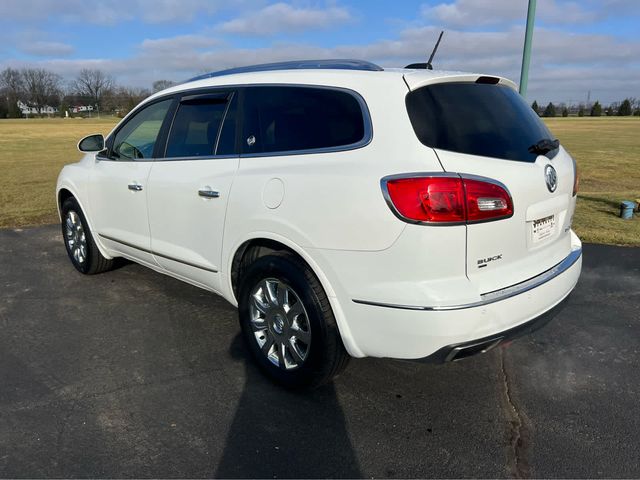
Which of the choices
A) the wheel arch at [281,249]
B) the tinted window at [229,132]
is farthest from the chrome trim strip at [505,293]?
the tinted window at [229,132]

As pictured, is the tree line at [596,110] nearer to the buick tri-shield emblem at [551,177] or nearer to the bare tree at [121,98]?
the bare tree at [121,98]

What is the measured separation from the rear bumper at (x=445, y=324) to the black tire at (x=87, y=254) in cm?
332

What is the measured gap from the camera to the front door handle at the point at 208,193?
3.37 meters

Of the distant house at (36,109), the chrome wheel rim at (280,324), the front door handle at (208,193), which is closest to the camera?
the chrome wheel rim at (280,324)

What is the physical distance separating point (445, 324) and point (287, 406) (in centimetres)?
111

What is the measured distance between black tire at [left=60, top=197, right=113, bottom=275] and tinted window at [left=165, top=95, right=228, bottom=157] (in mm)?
1665

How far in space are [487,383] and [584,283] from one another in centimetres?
227

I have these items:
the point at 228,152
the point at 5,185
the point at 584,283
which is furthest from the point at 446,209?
the point at 5,185

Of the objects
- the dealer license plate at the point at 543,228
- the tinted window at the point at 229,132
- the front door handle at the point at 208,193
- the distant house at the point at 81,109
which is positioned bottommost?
the dealer license plate at the point at 543,228

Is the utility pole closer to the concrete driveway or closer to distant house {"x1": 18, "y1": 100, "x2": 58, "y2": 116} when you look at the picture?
the concrete driveway

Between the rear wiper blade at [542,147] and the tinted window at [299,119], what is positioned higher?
the tinted window at [299,119]

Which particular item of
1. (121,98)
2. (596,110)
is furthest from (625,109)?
(121,98)

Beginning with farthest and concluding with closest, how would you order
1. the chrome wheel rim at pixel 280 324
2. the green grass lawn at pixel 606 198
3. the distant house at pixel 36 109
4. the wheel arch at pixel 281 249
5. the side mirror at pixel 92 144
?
the distant house at pixel 36 109
the green grass lawn at pixel 606 198
the side mirror at pixel 92 144
the chrome wheel rim at pixel 280 324
the wheel arch at pixel 281 249

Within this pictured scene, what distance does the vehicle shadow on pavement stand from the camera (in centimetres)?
255
